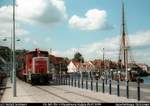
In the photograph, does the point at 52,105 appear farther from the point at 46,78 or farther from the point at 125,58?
the point at 125,58

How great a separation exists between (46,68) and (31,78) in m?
2.35

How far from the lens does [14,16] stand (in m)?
32.9

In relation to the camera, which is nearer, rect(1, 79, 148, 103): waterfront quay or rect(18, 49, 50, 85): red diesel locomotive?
rect(1, 79, 148, 103): waterfront quay

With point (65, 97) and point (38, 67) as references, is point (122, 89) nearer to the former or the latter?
point (65, 97)

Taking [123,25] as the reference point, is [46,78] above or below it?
below

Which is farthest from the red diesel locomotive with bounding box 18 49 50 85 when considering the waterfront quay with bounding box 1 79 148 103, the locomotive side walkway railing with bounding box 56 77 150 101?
the waterfront quay with bounding box 1 79 148 103

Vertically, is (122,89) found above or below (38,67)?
below

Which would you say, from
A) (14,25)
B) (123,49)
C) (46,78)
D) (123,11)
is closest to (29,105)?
(14,25)

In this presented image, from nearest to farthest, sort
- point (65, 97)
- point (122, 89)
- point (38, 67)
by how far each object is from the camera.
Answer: point (65, 97), point (122, 89), point (38, 67)

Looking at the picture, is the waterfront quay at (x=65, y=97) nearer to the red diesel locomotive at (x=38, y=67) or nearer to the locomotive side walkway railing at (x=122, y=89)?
the locomotive side walkway railing at (x=122, y=89)

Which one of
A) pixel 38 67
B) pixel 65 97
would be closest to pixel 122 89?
pixel 65 97

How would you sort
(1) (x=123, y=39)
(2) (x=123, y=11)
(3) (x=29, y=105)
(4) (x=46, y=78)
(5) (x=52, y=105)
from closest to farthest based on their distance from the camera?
(3) (x=29, y=105)
(5) (x=52, y=105)
(4) (x=46, y=78)
(2) (x=123, y=11)
(1) (x=123, y=39)

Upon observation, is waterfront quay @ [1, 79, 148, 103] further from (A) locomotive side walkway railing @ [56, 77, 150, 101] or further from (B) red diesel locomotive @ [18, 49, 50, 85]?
(B) red diesel locomotive @ [18, 49, 50, 85]

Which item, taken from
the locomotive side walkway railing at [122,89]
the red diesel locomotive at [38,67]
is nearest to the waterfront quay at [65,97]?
the locomotive side walkway railing at [122,89]
